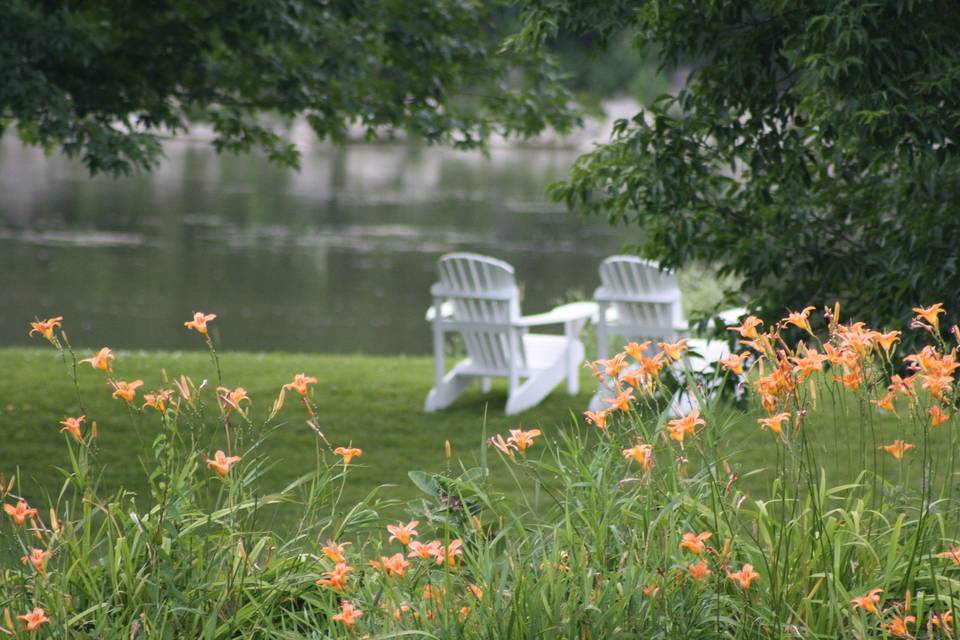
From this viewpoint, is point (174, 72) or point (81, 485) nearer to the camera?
point (81, 485)

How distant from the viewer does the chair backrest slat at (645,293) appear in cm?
827

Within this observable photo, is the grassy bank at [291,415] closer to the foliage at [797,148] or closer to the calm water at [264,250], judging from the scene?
the foliage at [797,148]

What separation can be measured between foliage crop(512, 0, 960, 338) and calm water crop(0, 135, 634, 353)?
34.2 ft

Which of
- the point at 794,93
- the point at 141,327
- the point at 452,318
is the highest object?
the point at 794,93

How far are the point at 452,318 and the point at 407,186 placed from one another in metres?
35.3

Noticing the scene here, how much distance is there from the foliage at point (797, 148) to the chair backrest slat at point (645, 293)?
289 cm

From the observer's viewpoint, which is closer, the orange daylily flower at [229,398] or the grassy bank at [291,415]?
the orange daylily flower at [229,398]

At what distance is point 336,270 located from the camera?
2227 centimetres

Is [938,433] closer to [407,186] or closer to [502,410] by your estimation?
[502,410]

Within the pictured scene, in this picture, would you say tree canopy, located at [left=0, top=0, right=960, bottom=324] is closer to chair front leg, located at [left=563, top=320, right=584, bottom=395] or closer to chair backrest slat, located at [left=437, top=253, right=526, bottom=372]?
chair backrest slat, located at [left=437, top=253, right=526, bottom=372]

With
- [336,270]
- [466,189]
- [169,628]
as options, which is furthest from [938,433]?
[466,189]

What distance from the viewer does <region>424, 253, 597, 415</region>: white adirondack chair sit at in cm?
832

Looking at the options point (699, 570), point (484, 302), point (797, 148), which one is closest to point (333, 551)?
point (699, 570)

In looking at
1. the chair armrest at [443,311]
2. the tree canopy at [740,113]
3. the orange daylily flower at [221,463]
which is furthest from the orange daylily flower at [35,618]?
the chair armrest at [443,311]
